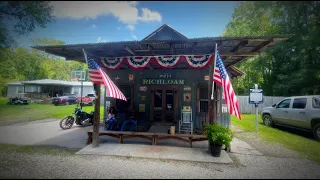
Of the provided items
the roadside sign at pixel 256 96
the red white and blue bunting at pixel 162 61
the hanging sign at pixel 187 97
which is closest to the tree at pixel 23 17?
the red white and blue bunting at pixel 162 61

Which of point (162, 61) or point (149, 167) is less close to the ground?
point (162, 61)

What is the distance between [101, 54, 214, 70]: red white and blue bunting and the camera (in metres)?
6.23

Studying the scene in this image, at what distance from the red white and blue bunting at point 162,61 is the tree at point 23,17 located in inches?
303

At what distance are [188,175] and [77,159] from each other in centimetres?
349

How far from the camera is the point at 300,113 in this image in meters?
7.95

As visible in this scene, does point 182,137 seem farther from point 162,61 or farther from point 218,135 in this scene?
point 162,61

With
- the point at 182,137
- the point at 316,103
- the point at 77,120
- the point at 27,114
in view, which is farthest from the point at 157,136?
Result: the point at 27,114

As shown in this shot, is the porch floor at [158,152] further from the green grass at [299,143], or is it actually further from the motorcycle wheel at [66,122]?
the motorcycle wheel at [66,122]

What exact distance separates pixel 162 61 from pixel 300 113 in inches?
296

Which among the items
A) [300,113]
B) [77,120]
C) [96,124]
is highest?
[300,113]

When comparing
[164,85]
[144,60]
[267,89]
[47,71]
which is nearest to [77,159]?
[144,60]

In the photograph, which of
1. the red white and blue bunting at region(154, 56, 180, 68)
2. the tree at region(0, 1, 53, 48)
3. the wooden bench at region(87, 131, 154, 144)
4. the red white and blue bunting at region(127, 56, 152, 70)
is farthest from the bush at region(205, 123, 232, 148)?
the tree at region(0, 1, 53, 48)

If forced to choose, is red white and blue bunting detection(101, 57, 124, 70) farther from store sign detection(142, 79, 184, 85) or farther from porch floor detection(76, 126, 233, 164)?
porch floor detection(76, 126, 233, 164)

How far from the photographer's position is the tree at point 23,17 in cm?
991
